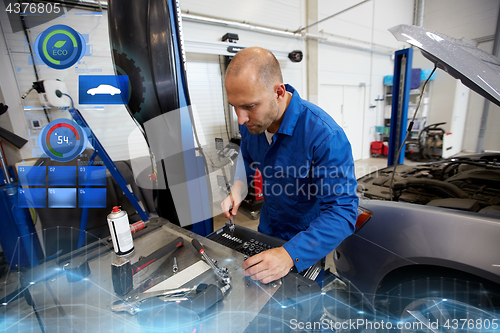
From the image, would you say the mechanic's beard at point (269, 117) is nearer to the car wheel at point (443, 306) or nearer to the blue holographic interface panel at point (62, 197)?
the car wheel at point (443, 306)

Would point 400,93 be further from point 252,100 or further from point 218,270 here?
point 218,270

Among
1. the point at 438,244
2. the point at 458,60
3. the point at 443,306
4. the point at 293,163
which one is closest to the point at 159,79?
the point at 293,163

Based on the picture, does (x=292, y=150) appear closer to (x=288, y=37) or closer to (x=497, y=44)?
(x=288, y=37)

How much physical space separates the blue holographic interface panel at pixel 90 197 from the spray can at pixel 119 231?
0.76m

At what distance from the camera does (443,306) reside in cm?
115

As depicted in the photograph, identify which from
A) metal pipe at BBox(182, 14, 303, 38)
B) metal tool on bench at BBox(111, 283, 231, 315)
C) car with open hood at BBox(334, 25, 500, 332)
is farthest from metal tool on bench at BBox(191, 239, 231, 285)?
metal pipe at BBox(182, 14, 303, 38)

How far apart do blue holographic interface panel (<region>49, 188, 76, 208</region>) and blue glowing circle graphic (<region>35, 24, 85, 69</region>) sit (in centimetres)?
83

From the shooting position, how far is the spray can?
0.94 m

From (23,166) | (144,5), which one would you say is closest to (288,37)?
(144,5)

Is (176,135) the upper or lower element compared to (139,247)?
upper

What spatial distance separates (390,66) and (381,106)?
138 cm

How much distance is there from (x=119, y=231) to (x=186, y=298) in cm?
45

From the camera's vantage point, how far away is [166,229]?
1.26 meters

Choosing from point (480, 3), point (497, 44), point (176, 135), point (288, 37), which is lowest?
point (176, 135)
